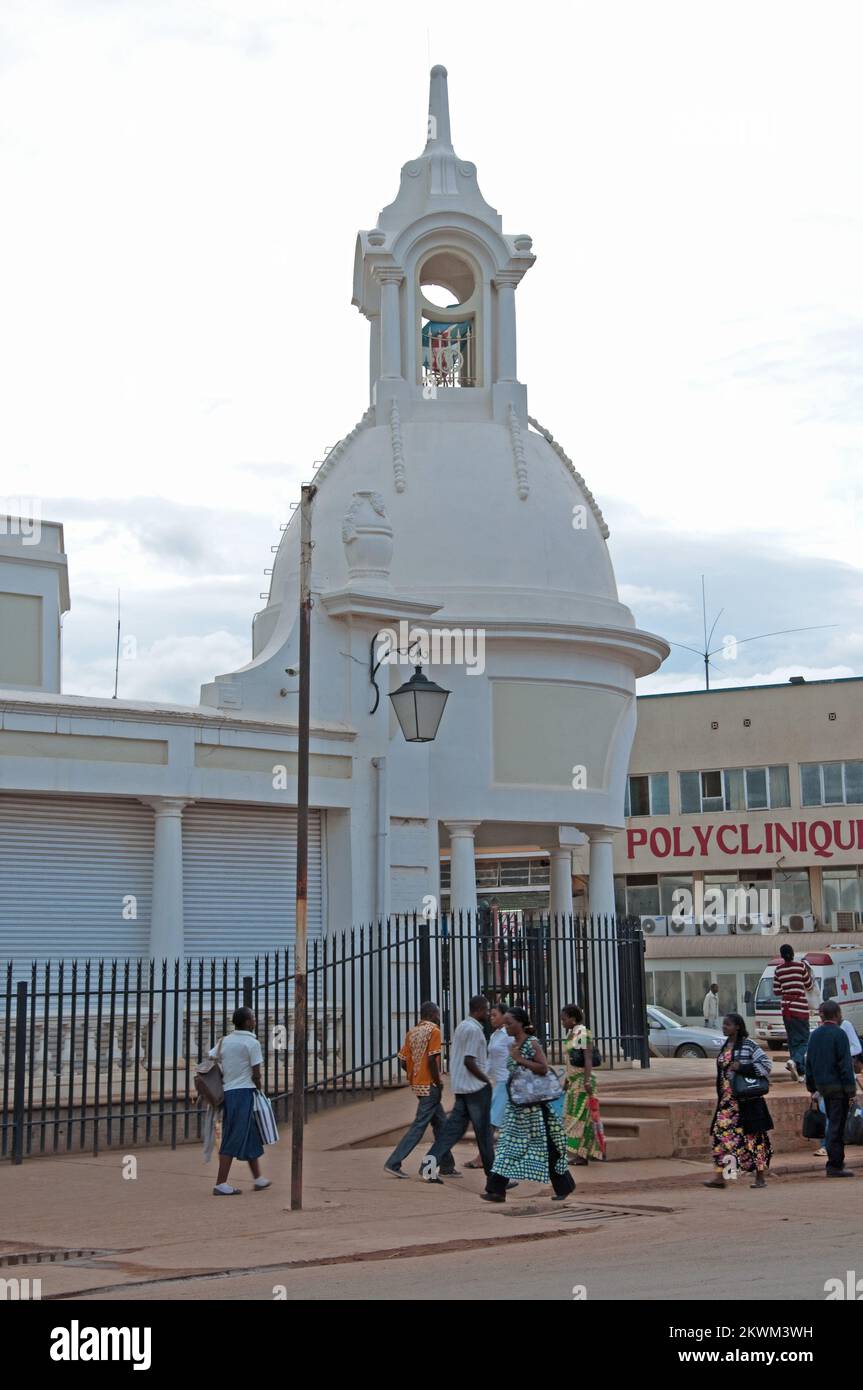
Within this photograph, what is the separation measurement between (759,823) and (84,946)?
1272 inches

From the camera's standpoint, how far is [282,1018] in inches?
789

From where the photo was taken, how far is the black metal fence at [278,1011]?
1641cm

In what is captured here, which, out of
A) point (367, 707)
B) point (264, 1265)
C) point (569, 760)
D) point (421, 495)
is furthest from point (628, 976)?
point (264, 1265)

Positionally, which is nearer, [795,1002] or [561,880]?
[795,1002]

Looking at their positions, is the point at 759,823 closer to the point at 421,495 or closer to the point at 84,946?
the point at 421,495

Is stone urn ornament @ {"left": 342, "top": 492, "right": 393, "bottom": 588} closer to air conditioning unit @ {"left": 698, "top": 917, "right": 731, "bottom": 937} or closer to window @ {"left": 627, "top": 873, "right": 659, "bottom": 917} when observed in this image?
air conditioning unit @ {"left": 698, "top": 917, "right": 731, "bottom": 937}

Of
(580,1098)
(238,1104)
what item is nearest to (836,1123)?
(580,1098)

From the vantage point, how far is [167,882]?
62.8ft

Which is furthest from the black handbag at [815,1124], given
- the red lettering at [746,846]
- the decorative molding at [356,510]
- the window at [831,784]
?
the red lettering at [746,846]

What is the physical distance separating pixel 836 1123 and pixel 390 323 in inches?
564

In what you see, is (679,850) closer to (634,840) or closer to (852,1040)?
(634,840)

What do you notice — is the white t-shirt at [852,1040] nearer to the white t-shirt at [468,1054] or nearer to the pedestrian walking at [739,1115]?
the pedestrian walking at [739,1115]

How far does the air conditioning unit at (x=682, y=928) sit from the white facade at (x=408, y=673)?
20.7 m

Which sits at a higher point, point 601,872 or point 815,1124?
point 601,872
